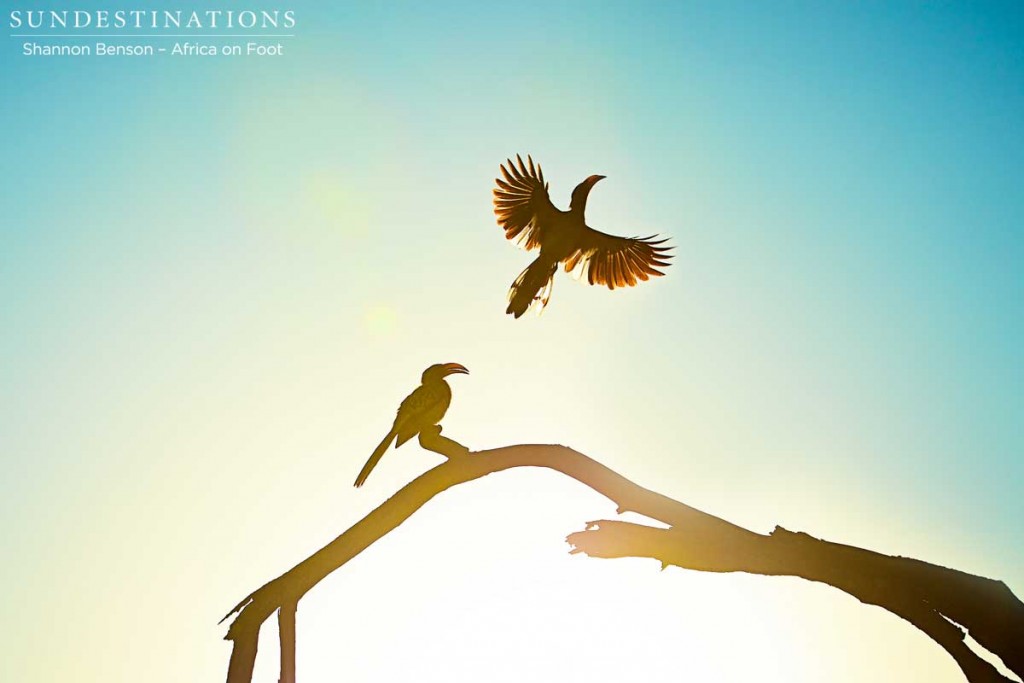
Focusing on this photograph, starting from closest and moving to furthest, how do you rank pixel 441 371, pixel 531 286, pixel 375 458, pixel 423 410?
pixel 375 458 → pixel 423 410 → pixel 441 371 → pixel 531 286

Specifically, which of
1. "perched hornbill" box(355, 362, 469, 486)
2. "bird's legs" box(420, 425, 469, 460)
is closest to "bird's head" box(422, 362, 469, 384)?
"perched hornbill" box(355, 362, 469, 486)

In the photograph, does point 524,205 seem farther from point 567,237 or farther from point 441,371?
point 441,371

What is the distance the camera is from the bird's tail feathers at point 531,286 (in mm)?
10125

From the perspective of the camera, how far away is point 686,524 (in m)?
4.14

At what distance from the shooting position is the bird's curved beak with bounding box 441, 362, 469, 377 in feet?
22.9

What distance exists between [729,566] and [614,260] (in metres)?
7.88

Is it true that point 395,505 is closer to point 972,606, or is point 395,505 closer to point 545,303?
point 972,606

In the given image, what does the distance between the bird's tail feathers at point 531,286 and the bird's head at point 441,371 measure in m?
2.99

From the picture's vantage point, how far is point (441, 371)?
6.95 meters

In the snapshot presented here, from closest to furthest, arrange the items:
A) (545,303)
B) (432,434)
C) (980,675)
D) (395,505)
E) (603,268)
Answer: (980,675) → (395,505) → (432,434) → (545,303) → (603,268)

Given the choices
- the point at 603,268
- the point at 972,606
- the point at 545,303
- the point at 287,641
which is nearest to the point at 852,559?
the point at 972,606

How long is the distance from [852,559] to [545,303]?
695 centimetres

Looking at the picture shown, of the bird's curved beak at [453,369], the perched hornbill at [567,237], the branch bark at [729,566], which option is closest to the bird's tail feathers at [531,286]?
the perched hornbill at [567,237]

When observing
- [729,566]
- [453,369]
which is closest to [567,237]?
[453,369]
